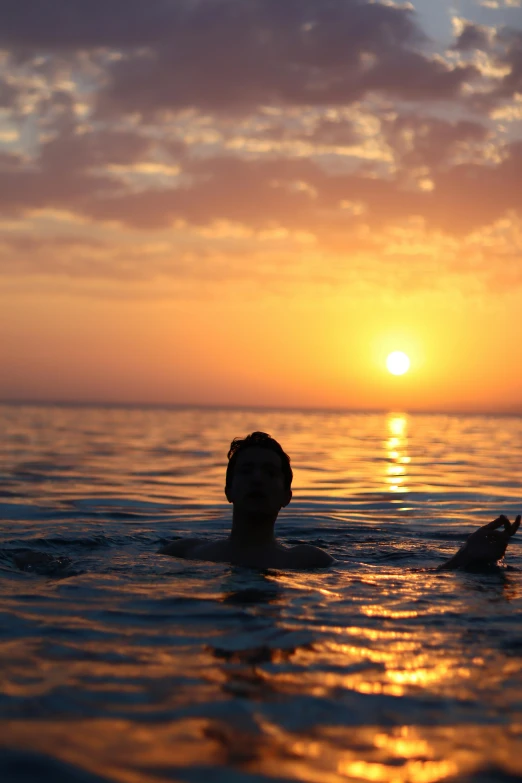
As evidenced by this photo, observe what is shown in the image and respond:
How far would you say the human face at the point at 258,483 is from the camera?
739 centimetres

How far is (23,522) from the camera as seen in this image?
432 inches

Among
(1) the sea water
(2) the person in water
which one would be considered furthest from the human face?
(1) the sea water

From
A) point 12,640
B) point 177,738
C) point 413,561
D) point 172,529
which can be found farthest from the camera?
point 172,529

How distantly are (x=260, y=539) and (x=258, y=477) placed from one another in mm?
623

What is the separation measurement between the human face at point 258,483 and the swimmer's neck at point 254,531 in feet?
0.30

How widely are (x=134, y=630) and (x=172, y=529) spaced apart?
6.24 meters

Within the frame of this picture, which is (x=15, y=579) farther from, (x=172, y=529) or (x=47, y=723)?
(x=172, y=529)

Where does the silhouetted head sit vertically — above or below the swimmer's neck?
above

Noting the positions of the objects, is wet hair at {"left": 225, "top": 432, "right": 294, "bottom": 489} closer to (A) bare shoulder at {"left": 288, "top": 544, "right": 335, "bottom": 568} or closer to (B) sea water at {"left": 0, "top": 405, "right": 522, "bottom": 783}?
(A) bare shoulder at {"left": 288, "top": 544, "right": 335, "bottom": 568}

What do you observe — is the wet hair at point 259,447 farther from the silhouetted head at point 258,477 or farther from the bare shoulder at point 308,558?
the bare shoulder at point 308,558

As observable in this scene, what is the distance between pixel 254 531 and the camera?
296 inches

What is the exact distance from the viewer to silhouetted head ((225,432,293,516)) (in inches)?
291

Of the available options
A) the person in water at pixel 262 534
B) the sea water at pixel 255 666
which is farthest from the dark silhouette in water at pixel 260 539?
the sea water at pixel 255 666

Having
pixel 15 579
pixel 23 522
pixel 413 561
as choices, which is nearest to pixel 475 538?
pixel 413 561
